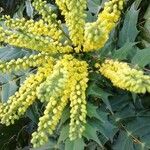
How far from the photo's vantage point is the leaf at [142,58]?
2551 mm

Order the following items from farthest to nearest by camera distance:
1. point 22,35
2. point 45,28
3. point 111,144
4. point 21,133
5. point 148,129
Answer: point 21,133, point 111,144, point 148,129, point 45,28, point 22,35

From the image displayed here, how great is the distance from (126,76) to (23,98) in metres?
0.60

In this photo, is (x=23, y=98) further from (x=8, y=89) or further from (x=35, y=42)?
(x=8, y=89)

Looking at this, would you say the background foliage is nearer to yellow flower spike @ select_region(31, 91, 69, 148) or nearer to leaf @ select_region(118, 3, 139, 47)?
leaf @ select_region(118, 3, 139, 47)

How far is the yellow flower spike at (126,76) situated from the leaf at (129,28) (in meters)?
0.38

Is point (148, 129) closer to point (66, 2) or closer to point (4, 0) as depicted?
point (66, 2)

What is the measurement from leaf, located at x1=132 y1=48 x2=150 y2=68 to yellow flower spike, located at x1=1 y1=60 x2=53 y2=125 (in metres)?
0.47

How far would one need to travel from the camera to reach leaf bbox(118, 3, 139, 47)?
2.84 meters

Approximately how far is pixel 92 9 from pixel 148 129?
83 cm

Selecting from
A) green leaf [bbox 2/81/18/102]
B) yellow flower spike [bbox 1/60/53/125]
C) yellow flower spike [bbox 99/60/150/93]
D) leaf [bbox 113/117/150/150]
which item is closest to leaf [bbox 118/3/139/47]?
yellow flower spike [bbox 99/60/150/93]

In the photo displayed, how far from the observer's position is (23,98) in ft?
8.02

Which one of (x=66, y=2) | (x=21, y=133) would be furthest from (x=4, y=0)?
(x=66, y=2)

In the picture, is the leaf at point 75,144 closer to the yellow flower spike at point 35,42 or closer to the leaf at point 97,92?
the leaf at point 97,92

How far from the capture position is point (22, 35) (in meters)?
2.32
